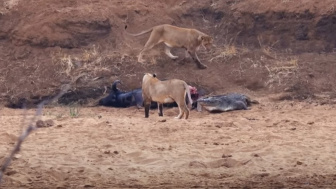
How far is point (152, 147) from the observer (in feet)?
28.8

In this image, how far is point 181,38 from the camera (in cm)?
1480

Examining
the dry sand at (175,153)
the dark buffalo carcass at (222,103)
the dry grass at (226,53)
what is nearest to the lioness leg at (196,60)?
the dry grass at (226,53)

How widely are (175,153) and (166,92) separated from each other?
11.3ft

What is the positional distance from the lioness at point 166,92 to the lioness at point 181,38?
268 cm

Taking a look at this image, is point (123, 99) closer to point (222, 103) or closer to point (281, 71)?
point (222, 103)

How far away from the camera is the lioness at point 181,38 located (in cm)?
1481

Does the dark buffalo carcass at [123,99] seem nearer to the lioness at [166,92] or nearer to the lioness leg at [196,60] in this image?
the lioness at [166,92]

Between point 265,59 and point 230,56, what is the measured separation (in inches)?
29.3

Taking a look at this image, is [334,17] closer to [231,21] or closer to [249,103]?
[231,21]

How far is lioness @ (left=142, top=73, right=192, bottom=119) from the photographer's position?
11695 millimetres

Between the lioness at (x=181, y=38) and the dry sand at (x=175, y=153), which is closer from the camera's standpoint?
the dry sand at (x=175, y=153)

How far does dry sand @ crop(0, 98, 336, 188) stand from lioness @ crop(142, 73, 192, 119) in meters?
0.68

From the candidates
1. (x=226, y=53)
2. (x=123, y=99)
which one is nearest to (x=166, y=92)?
(x=123, y=99)

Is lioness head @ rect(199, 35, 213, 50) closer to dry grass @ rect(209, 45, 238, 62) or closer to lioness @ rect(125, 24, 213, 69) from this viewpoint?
lioness @ rect(125, 24, 213, 69)
